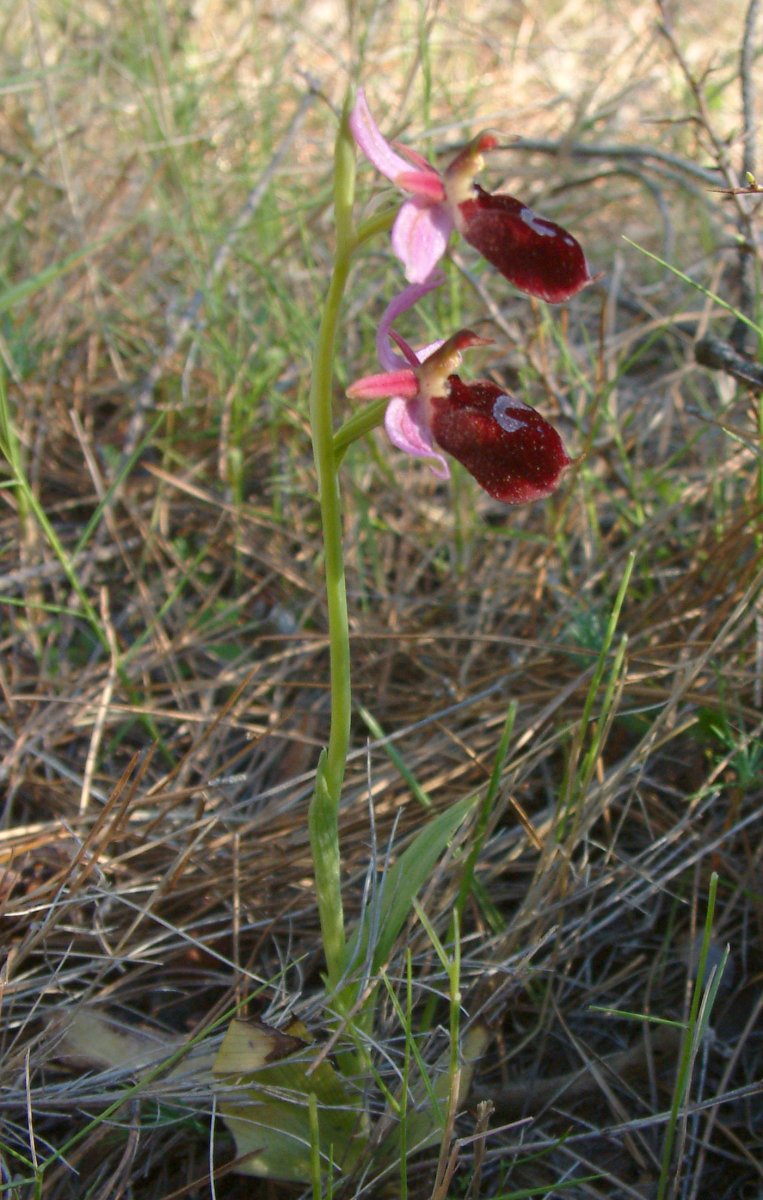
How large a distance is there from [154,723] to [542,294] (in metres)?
1.13

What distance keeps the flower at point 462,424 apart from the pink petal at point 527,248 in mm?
84

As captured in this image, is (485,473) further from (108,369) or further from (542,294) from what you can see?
(108,369)

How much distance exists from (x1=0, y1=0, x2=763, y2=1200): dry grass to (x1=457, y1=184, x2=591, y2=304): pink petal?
315 millimetres

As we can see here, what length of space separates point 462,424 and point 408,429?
57 mm

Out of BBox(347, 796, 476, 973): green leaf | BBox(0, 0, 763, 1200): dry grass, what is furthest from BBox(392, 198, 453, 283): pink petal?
BBox(347, 796, 476, 973): green leaf

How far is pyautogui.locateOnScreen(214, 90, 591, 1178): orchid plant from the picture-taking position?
0.94m

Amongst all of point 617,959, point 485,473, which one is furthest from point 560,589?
point 485,473

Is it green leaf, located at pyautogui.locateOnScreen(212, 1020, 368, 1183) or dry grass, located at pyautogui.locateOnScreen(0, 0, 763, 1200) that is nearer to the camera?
green leaf, located at pyautogui.locateOnScreen(212, 1020, 368, 1183)

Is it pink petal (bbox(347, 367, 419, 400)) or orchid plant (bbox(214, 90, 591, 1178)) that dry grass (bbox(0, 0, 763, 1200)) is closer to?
orchid plant (bbox(214, 90, 591, 1178))

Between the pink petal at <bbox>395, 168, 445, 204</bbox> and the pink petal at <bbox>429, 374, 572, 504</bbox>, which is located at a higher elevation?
the pink petal at <bbox>395, 168, 445, 204</bbox>

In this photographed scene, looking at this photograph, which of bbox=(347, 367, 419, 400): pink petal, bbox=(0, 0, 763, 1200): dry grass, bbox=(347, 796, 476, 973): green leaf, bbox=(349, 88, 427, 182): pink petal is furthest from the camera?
bbox=(0, 0, 763, 1200): dry grass

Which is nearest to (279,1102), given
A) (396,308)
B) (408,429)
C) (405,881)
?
(405,881)

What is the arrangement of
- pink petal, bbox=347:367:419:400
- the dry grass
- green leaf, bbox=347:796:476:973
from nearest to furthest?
1. pink petal, bbox=347:367:419:400
2. green leaf, bbox=347:796:476:973
3. the dry grass

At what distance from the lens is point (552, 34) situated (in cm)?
381
